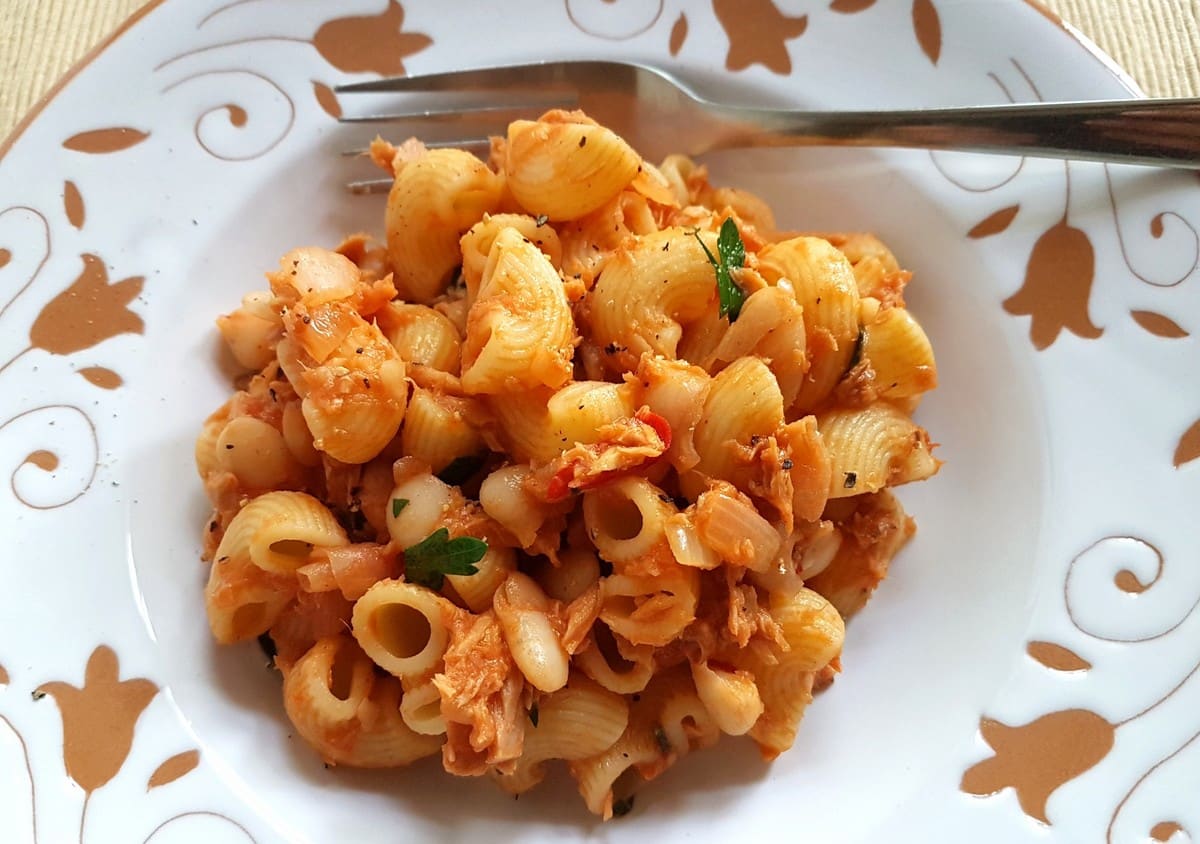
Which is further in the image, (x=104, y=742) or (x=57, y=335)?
(x=57, y=335)

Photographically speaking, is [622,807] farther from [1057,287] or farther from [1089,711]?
[1057,287]

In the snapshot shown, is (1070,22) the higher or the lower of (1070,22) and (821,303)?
the higher

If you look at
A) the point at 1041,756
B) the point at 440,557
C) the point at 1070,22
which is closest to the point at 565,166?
the point at 440,557

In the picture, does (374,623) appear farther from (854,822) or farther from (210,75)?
(210,75)

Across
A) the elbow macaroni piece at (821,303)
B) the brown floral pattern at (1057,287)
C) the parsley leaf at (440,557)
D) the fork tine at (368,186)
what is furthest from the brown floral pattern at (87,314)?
the brown floral pattern at (1057,287)

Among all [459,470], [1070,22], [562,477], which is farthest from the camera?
[1070,22]

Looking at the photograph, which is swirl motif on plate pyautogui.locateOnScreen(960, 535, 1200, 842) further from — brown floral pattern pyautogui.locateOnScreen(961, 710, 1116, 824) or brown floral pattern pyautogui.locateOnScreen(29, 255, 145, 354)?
brown floral pattern pyautogui.locateOnScreen(29, 255, 145, 354)
